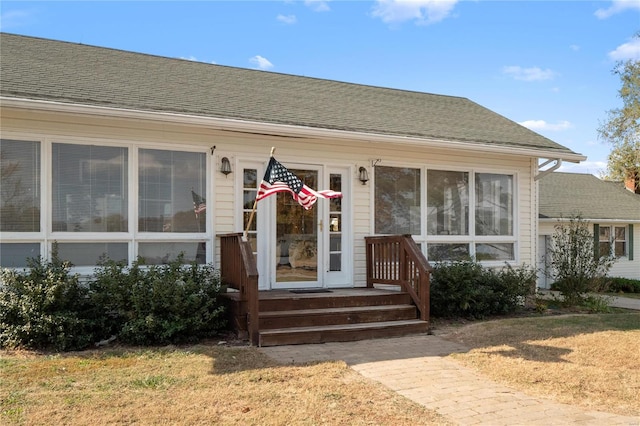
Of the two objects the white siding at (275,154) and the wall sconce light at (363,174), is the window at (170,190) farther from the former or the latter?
the wall sconce light at (363,174)

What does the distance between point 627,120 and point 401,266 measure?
21919 millimetres

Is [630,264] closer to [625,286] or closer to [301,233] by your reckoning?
[625,286]

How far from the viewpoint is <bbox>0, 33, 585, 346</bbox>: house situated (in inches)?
277

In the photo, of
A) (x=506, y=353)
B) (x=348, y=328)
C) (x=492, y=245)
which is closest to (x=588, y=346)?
(x=506, y=353)

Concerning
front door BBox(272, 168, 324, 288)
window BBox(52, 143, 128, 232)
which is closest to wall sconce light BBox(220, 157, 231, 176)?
A: front door BBox(272, 168, 324, 288)

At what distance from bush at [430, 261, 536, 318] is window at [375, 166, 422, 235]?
0.97 meters

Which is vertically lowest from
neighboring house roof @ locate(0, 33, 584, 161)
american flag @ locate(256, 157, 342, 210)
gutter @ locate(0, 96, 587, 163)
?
american flag @ locate(256, 157, 342, 210)

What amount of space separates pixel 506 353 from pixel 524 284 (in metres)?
3.29

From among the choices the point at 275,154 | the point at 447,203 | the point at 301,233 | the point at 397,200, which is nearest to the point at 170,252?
the point at 301,233

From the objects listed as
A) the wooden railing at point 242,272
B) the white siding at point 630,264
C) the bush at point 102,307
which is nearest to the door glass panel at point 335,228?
→ the wooden railing at point 242,272

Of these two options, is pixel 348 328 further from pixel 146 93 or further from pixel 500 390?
pixel 146 93

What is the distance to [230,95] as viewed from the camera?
908cm

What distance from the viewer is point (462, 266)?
8828 mm

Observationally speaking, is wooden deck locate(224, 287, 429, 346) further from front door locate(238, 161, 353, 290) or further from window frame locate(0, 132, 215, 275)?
window frame locate(0, 132, 215, 275)
